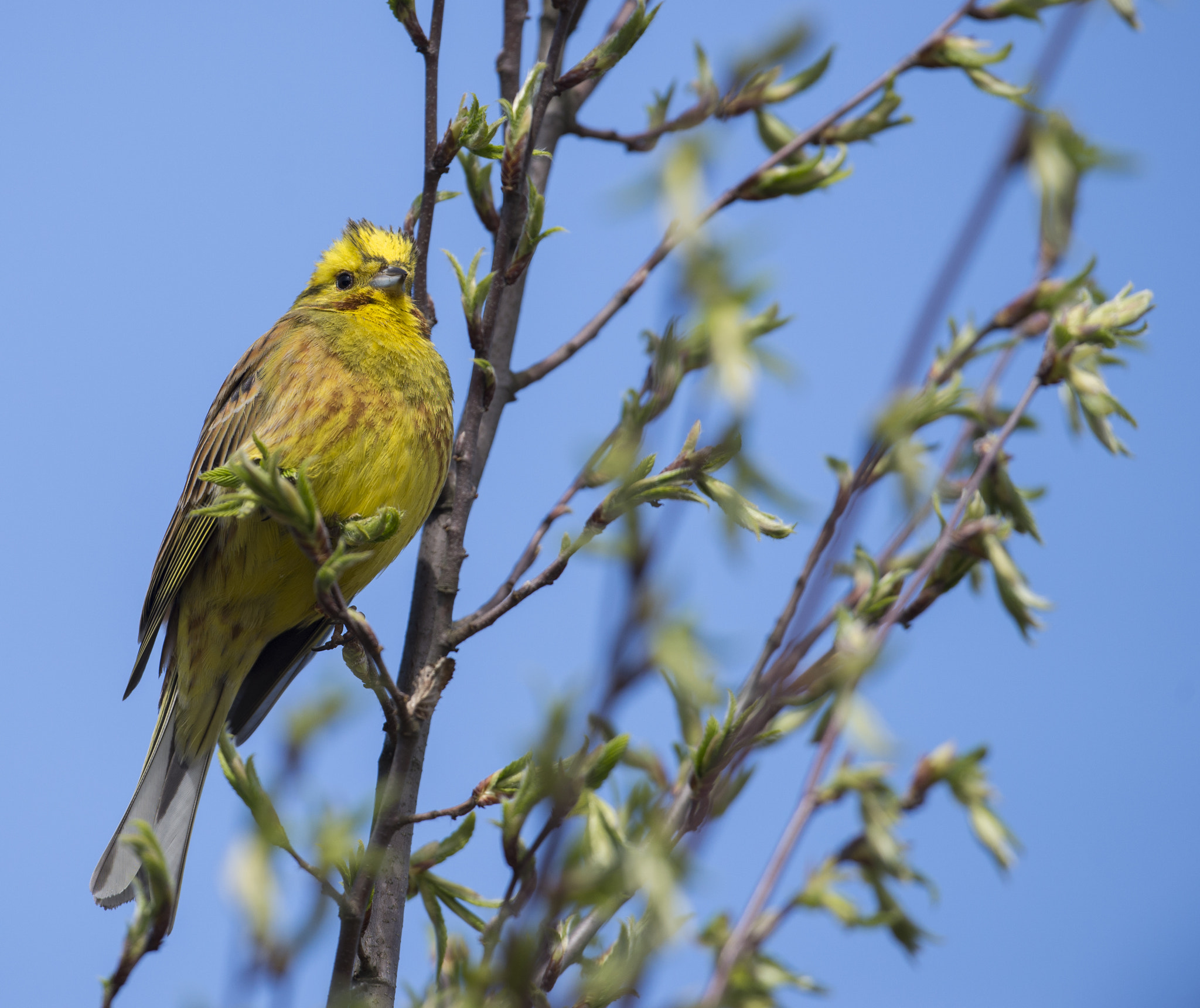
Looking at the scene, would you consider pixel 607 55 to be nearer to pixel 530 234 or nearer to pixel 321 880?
pixel 530 234

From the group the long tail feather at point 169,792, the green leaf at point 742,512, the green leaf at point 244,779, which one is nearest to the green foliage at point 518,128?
the green leaf at point 742,512

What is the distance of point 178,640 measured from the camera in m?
3.60

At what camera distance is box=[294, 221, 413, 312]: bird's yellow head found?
3.76 m

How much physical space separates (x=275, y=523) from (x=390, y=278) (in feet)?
3.08

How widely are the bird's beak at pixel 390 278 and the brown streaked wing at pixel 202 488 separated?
0.35 m

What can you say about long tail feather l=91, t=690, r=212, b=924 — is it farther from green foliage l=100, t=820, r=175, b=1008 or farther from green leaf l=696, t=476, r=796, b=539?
green leaf l=696, t=476, r=796, b=539

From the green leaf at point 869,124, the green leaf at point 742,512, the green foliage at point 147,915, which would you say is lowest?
the green foliage at point 147,915

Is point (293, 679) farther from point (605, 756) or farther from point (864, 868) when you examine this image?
point (864, 868)

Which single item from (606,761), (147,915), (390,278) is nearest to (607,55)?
(606,761)

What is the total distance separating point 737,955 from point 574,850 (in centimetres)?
22

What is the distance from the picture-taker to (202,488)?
143 inches

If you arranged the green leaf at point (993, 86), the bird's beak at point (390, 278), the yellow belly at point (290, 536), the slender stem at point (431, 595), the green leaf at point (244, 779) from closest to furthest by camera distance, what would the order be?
1. the green leaf at point (244, 779)
2. the green leaf at point (993, 86)
3. the slender stem at point (431, 595)
4. the yellow belly at point (290, 536)
5. the bird's beak at point (390, 278)

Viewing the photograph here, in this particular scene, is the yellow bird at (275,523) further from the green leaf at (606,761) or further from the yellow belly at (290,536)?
the green leaf at (606,761)

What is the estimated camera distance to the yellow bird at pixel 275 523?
10.3 feet
